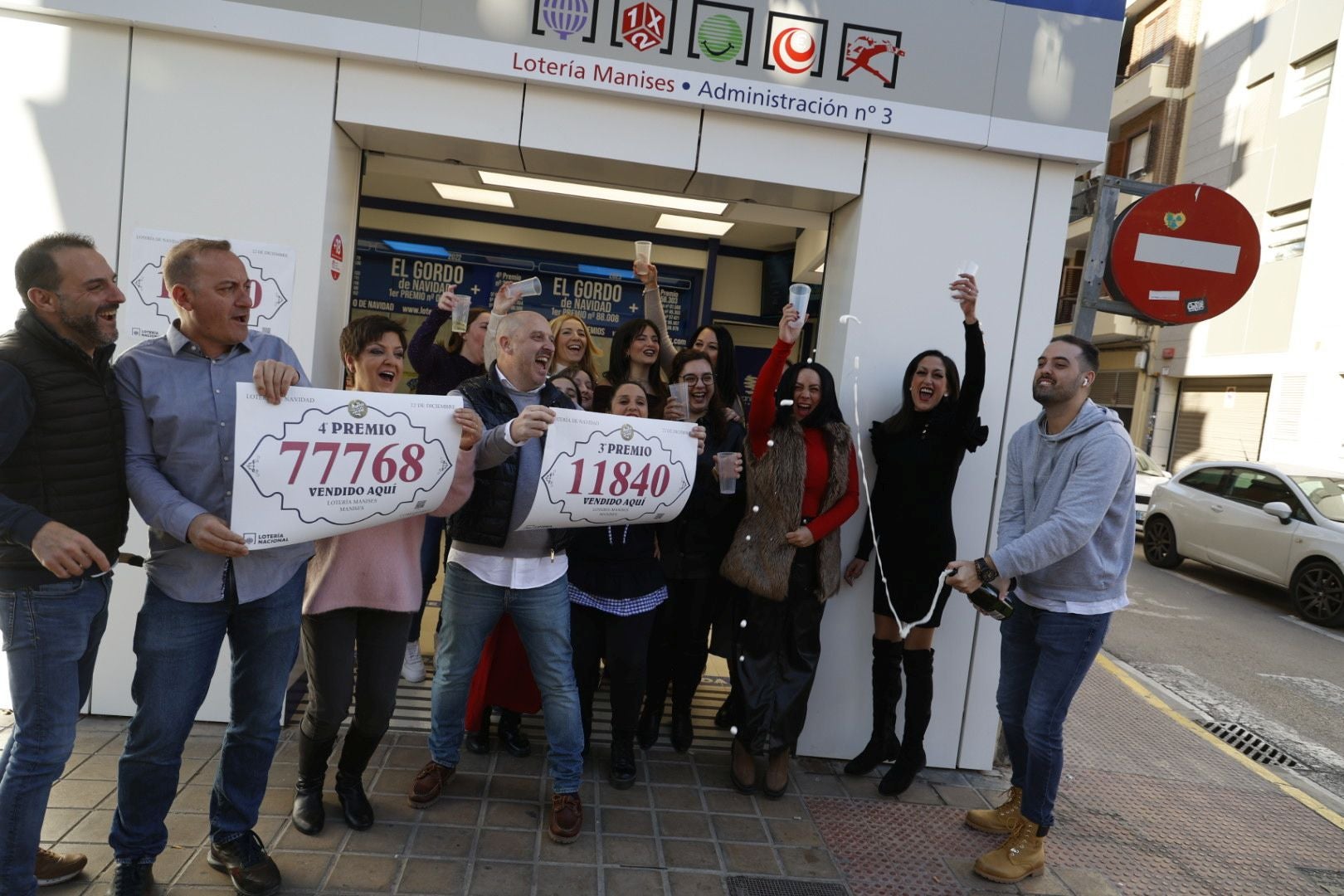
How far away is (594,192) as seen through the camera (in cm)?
582

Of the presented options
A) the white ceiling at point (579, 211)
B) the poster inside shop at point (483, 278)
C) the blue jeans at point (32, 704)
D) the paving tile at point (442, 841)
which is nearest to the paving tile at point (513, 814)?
the paving tile at point (442, 841)

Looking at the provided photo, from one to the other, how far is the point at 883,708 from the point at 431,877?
2347 mm

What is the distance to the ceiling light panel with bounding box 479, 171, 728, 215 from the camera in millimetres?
5621

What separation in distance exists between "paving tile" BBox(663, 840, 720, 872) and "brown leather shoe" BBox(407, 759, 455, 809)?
3.32 ft

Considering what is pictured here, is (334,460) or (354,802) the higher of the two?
(334,460)

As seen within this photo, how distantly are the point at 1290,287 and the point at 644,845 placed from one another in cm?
2001

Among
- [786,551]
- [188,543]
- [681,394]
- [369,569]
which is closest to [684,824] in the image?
[786,551]

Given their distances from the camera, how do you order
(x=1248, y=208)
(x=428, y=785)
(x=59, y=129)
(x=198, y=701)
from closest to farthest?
(x=198, y=701)
(x=428, y=785)
(x=59, y=129)
(x=1248, y=208)

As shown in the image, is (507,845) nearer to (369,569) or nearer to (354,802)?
(354,802)

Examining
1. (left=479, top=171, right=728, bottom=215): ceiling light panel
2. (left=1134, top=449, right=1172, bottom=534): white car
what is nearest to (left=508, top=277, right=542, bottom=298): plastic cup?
(left=479, top=171, right=728, bottom=215): ceiling light panel

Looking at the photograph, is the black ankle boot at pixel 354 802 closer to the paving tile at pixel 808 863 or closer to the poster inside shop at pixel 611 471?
the poster inside shop at pixel 611 471

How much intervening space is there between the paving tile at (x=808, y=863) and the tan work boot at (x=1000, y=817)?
839mm

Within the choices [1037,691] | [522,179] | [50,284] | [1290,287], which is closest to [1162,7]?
[1290,287]

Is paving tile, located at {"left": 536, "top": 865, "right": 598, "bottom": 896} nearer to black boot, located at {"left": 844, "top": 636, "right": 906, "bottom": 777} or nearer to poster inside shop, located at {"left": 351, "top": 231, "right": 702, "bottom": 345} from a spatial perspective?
black boot, located at {"left": 844, "top": 636, "right": 906, "bottom": 777}
